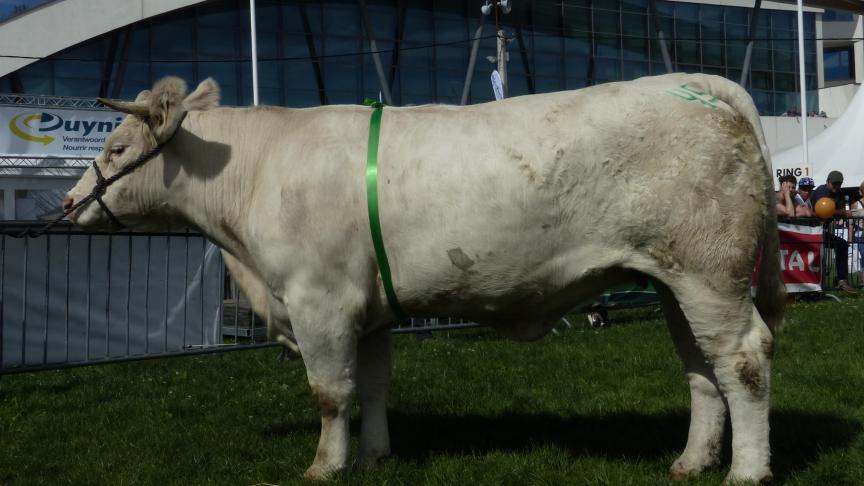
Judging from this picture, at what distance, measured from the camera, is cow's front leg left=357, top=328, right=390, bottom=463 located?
16.9 feet

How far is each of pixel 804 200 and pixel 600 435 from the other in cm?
1217

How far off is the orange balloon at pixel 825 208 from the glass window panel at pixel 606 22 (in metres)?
36.1

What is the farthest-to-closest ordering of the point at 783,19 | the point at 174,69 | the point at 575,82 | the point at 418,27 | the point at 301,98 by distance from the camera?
the point at 783,19 < the point at 575,82 < the point at 418,27 < the point at 301,98 < the point at 174,69

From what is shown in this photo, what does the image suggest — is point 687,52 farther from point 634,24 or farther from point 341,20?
point 341,20

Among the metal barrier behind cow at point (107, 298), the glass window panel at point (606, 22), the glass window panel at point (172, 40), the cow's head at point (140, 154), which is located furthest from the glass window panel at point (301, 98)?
the cow's head at point (140, 154)

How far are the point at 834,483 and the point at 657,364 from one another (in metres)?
3.24

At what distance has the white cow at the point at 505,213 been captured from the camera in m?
4.27

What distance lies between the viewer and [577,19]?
48375 mm

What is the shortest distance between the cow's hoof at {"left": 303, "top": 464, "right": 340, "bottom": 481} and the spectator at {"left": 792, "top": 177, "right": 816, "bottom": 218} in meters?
11.9

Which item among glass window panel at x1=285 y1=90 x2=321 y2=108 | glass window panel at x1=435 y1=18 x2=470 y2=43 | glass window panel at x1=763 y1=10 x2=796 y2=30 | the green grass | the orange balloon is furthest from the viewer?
glass window panel at x1=763 y1=10 x2=796 y2=30

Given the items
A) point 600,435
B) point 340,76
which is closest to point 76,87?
point 340,76

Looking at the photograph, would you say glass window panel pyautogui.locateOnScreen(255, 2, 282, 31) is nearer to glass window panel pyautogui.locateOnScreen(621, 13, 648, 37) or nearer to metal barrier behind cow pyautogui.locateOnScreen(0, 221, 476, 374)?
glass window panel pyautogui.locateOnScreen(621, 13, 648, 37)

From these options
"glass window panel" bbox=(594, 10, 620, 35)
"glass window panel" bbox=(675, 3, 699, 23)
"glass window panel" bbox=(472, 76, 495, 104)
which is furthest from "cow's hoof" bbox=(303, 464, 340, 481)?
"glass window panel" bbox=(675, 3, 699, 23)

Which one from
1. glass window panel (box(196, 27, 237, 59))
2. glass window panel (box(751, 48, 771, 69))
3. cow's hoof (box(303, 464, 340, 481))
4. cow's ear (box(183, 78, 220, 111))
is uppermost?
glass window panel (box(751, 48, 771, 69))
